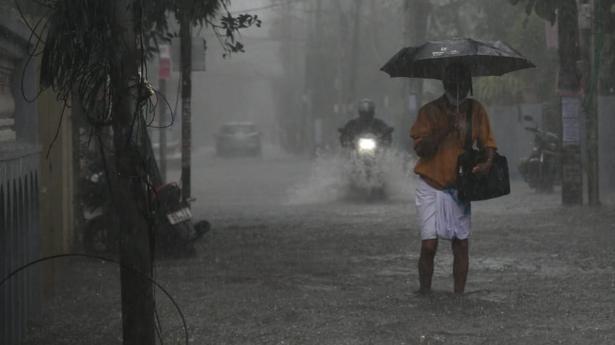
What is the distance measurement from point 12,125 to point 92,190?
3973 mm

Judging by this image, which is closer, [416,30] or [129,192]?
[129,192]

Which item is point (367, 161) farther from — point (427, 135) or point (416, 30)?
point (416, 30)

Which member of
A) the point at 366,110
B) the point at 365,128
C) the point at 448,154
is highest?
the point at 366,110

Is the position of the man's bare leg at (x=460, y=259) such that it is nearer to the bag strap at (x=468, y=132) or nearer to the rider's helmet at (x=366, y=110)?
the bag strap at (x=468, y=132)

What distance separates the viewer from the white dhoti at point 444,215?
7.66m

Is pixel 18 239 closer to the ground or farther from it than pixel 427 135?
closer to the ground

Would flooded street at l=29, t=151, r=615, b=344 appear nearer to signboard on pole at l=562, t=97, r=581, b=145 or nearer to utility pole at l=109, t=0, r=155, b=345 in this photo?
signboard on pole at l=562, t=97, r=581, b=145

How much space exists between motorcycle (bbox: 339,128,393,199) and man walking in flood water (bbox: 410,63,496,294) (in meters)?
10.6

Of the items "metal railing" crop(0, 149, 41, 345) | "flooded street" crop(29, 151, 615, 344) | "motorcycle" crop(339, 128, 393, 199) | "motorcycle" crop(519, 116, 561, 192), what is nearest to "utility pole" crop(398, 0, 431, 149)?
"motorcycle" crop(519, 116, 561, 192)

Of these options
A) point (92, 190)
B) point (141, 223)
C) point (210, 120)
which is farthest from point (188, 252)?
point (210, 120)

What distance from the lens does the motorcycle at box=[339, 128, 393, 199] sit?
18.4 metres

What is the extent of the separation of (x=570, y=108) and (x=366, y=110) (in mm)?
4091

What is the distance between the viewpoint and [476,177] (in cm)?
750

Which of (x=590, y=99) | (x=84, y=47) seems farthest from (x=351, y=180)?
(x=84, y=47)
